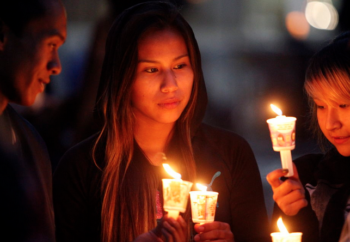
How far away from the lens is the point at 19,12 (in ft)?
6.51

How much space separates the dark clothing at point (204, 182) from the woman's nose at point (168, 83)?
50 cm

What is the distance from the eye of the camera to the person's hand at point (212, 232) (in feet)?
8.97

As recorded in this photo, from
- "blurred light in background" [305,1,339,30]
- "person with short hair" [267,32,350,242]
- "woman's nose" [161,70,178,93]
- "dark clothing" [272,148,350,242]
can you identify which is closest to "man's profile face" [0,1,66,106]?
"woman's nose" [161,70,178,93]

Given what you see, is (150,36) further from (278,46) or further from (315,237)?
(278,46)

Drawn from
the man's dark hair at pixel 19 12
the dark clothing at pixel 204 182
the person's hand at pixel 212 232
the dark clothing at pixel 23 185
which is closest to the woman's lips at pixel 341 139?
the dark clothing at pixel 204 182

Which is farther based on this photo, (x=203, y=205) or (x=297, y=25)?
(x=297, y=25)

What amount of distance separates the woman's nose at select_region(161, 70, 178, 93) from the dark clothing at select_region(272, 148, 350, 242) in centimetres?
105

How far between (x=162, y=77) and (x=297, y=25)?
10.8 m

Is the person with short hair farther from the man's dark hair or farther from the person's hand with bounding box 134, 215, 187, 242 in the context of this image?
the man's dark hair

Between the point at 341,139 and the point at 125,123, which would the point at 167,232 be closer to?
the point at 125,123

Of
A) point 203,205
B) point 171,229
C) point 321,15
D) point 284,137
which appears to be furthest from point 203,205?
point 321,15

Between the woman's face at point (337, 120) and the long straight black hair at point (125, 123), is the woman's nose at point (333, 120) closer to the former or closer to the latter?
the woman's face at point (337, 120)

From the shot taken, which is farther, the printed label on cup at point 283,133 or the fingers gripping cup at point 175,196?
the printed label on cup at point 283,133

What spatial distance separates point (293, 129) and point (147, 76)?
3.15ft
